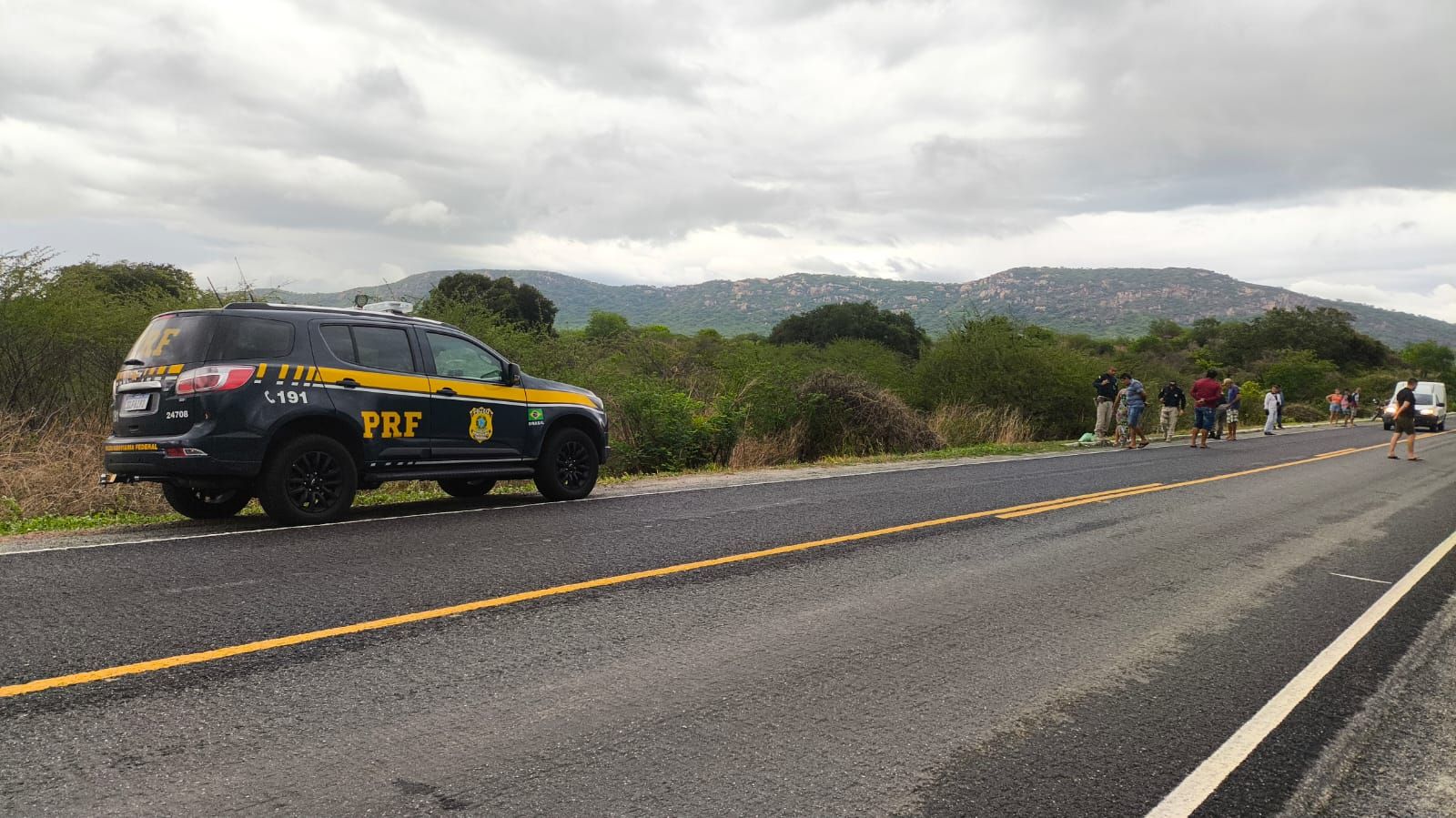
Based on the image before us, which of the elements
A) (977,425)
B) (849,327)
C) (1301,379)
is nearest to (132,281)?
(977,425)

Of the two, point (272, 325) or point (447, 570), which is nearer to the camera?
point (447, 570)

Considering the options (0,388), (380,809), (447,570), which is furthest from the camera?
(0,388)

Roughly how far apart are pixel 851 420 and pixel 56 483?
14864 millimetres

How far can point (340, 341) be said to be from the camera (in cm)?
878

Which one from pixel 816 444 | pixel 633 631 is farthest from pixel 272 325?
pixel 816 444

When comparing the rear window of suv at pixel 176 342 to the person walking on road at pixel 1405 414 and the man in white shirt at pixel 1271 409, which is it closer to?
the person walking on road at pixel 1405 414

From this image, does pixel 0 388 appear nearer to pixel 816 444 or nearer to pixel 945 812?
pixel 816 444

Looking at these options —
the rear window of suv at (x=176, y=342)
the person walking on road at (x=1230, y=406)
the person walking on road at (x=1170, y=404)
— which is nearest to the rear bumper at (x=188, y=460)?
the rear window of suv at (x=176, y=342)

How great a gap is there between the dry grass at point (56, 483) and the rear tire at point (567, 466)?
3.95 m

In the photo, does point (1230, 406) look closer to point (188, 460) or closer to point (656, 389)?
point (656, 389)

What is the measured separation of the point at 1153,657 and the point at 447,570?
15.1 feet

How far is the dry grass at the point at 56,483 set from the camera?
953 centimetres

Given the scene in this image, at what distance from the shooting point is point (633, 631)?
5.13 meters

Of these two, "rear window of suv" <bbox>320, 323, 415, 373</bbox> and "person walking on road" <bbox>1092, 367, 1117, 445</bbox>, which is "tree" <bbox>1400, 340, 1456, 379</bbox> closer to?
"person walking on road" <bbox>1092, 367, 1117, 445</bbox>
